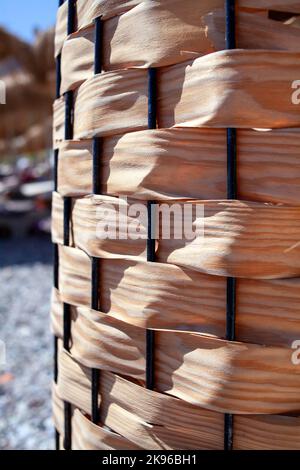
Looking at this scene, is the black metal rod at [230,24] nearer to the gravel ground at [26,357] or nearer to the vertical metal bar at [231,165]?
the vertical metal bar at [231,165]

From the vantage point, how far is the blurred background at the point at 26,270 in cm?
196

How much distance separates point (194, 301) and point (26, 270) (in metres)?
4.12

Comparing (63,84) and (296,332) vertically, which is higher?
(63,84)

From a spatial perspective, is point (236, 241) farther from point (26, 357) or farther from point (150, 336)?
point (26, 357)

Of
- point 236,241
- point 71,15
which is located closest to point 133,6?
point 71,15

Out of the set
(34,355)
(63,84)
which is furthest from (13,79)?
(63,84)

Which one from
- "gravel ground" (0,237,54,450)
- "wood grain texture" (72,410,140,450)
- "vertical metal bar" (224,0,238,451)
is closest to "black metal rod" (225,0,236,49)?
"vertical metal bar" (224,0,238,451)

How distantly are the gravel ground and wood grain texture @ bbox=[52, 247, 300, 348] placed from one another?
1153 mm

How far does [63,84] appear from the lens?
94 cm

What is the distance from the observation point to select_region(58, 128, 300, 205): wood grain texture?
68cm

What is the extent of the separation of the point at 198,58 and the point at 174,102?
→ 7 cm

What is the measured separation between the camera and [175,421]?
771mm
